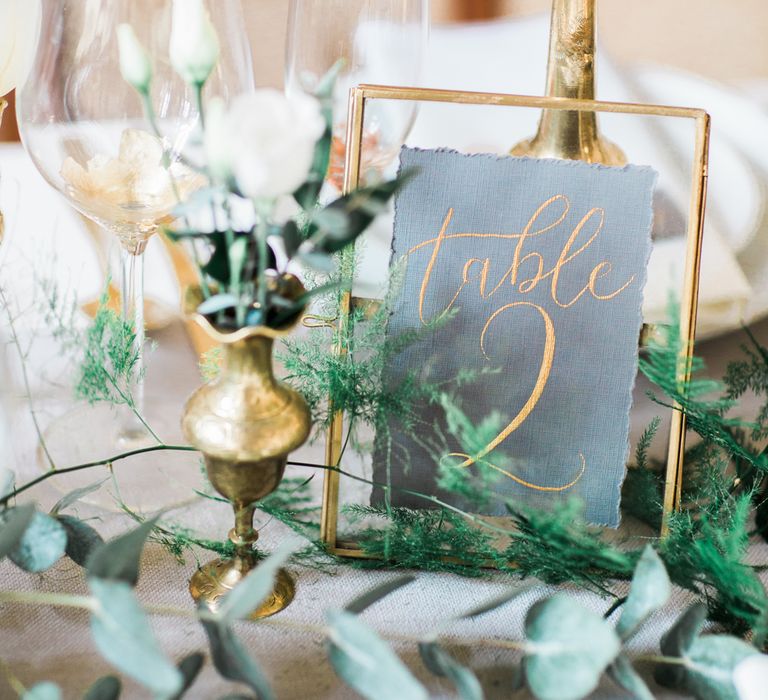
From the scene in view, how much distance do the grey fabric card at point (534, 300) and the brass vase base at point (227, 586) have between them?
91 mm

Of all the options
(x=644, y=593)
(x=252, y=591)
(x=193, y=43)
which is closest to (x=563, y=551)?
(x=644, y=593)

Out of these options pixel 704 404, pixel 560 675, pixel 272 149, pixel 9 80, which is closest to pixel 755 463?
pixel 704 404

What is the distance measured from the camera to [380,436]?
1.45 feet

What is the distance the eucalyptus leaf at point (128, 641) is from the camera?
276 millimetres

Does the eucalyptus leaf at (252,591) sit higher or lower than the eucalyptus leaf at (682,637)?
higher

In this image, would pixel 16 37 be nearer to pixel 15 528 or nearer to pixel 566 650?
pixel 15 528

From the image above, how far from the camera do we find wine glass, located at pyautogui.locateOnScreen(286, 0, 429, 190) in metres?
0.59

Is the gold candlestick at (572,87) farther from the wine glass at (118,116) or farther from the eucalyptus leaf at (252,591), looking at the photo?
the eucalyptus leaf at (252,591)

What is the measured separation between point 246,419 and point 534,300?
0.56 ft

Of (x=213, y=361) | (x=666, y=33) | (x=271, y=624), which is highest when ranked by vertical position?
(x=666, y=33)

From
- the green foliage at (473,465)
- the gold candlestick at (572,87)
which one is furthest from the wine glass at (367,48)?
the green foliage at (473,465)

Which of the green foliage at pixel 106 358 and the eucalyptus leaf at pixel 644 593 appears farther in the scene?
the green foliage at pixel 106 358

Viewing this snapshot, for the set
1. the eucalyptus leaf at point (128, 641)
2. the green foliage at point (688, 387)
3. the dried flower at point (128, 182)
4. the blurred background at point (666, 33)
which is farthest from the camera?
the blurred background at point (666, 33)

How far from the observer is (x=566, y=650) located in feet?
1.07
